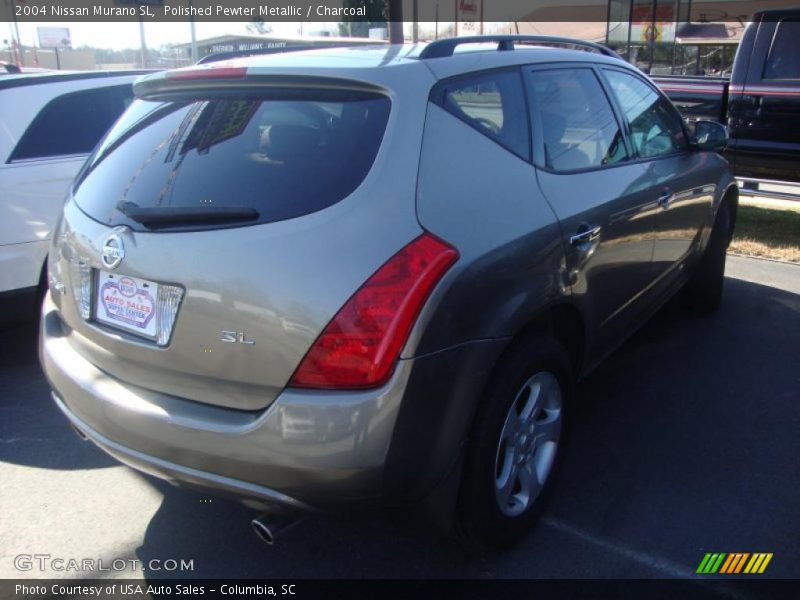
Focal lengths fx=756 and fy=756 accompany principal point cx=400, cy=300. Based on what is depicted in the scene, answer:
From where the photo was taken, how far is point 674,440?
3.57 meters

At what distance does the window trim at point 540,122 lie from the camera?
9.48 ft

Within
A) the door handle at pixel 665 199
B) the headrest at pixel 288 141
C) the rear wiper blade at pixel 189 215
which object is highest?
the headrest at pixel 288 141

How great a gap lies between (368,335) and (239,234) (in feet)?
1.64

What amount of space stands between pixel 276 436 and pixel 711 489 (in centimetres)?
199

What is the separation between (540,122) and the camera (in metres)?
2.98

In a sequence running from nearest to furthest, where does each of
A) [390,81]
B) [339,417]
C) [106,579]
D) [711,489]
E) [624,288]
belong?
[339,417] → [390,81] → [106,579] → [711,489] → [624,288]

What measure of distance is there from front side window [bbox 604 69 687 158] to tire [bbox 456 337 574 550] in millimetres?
1535

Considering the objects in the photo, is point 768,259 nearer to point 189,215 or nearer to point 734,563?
point 734,563

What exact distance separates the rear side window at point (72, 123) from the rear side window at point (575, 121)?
9.57ft

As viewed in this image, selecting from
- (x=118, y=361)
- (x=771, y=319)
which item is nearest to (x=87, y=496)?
(x=118, y=361)

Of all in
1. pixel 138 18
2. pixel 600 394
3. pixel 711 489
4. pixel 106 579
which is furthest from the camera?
pixel 138 18

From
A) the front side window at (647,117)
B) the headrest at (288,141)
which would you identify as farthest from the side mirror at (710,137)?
the headrest at (288,141)

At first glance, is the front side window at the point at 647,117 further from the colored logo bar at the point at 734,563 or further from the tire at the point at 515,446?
the colored logo bar at the point at 734,563

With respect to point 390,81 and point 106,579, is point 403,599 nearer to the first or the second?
point 106,579
